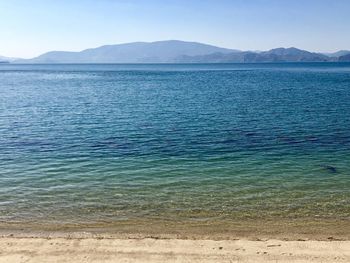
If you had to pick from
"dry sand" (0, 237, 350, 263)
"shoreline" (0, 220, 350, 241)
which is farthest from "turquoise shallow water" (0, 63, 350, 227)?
"dry sand" (0, 237, 350, 263)

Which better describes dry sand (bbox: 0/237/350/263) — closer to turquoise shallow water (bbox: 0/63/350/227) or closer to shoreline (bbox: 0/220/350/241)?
shoreline (bbox: 0/220/350/241)

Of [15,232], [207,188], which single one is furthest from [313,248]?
[15,232]

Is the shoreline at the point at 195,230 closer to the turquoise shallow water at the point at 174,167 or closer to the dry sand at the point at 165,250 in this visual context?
the turquoise shallow water at the point at 174,167

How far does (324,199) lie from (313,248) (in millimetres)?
8247

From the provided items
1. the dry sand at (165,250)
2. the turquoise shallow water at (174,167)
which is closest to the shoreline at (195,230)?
the turquoise shallow water at (174,167)

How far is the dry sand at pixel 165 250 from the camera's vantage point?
17.1 metres

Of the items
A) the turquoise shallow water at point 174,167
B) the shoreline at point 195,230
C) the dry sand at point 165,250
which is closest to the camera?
the dry sand at point 165,250

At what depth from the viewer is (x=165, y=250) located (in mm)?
18078

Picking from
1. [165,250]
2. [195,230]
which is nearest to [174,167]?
[195,230]

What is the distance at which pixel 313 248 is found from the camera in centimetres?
1822

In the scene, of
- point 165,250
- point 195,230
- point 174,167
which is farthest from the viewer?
point 174,167

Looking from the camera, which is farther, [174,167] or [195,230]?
[174,167]

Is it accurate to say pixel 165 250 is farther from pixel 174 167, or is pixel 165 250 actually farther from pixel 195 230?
pixel 174 167

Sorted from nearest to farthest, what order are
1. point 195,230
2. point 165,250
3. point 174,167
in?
point 165,250, point 195,230, point 174,167
